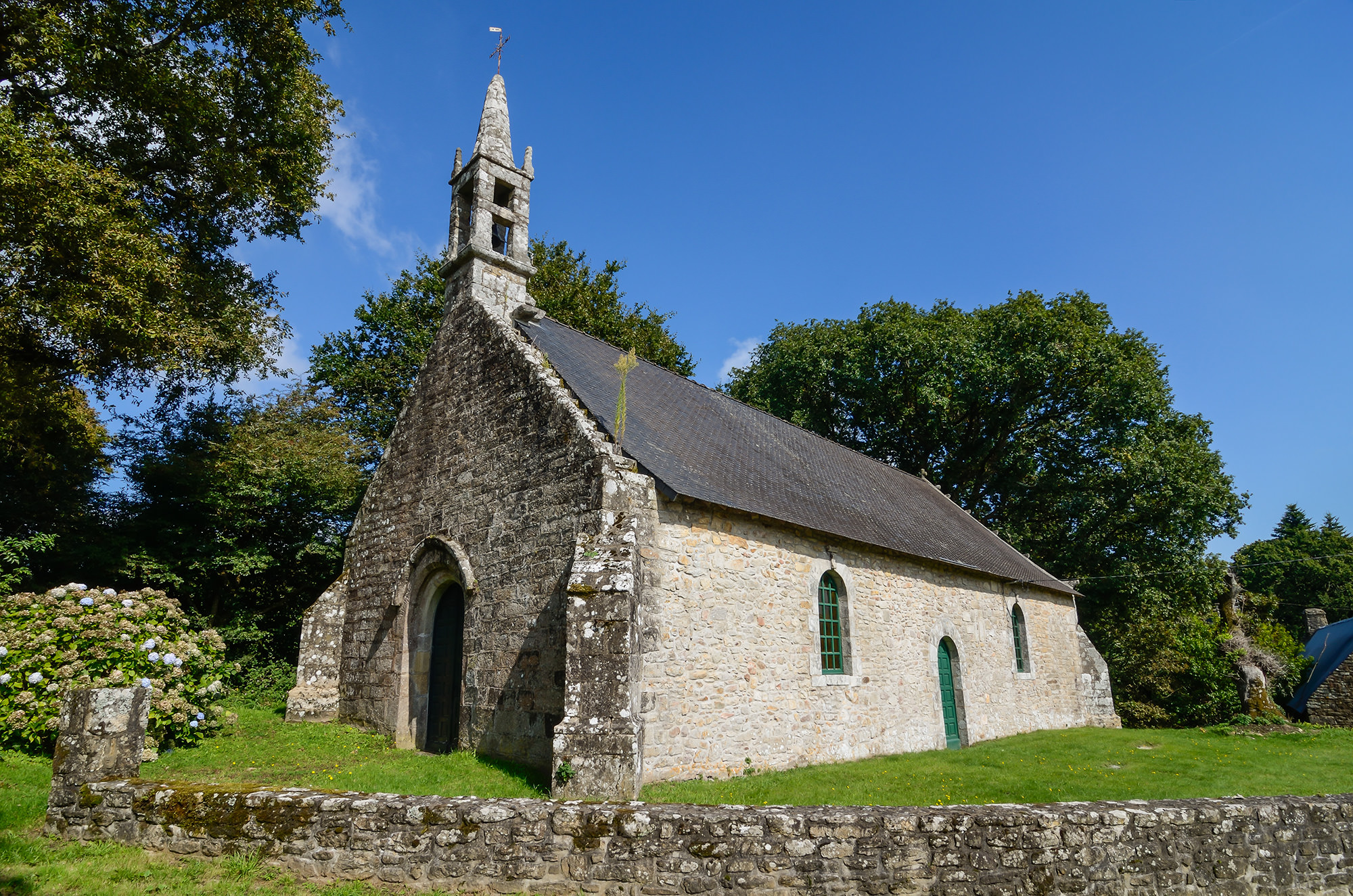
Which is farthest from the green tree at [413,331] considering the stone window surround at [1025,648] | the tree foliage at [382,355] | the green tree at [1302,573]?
the green tree at [1302,573]

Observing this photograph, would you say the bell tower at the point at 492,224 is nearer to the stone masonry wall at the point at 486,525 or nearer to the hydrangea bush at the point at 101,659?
the stone masonry wall at the point at 486,525

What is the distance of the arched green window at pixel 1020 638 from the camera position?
17.5 metres

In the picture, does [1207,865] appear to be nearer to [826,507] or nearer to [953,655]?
[826,507]

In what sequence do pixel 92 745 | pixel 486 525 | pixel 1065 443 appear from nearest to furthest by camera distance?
pixel 92 745
pixel 486 525
pixel 1065 443

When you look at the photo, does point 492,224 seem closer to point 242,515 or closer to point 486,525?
point 486,525

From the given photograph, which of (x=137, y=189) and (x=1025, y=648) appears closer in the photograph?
(x=137, y=189)

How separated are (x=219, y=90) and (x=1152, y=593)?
28.5 m

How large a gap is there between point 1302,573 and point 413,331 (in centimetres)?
5387

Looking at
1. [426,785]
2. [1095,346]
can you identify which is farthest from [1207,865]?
[1095,346]

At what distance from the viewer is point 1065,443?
26391mm

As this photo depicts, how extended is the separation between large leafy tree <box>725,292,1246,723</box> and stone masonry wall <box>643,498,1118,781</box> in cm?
1067

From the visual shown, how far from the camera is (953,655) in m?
14.7

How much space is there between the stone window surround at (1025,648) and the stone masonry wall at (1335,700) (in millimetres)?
11105

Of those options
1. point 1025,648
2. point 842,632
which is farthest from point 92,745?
point 1025,648
